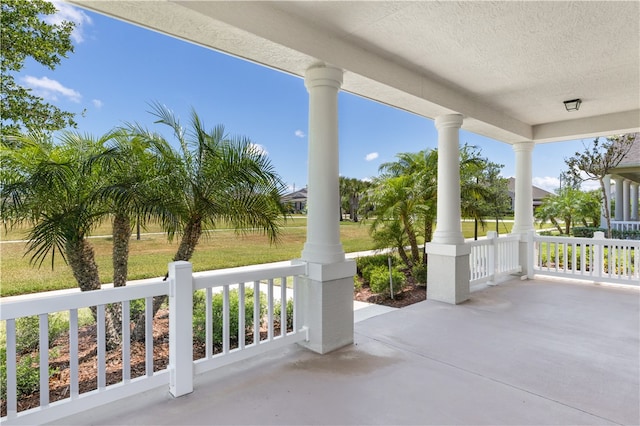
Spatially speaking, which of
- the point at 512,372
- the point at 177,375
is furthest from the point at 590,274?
the point at 177,375

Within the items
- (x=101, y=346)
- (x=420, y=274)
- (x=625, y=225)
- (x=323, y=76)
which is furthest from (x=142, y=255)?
(x=625, y=225)

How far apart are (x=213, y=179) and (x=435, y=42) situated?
8.68ft

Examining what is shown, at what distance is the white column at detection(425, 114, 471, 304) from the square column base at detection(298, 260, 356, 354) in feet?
7.02

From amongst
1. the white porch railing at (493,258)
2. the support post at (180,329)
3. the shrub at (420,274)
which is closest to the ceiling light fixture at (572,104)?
the white porch railing at (493,258)

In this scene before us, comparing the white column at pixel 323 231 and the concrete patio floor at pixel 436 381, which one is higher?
the white column at pixel 323 231

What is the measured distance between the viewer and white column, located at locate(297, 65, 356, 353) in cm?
326

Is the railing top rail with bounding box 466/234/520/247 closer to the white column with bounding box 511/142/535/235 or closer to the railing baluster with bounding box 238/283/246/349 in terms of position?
the white column with bounding box 511/142/535/235

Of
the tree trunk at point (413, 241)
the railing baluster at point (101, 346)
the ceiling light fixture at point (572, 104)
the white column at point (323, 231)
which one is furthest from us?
the tree trunk at point (413, 241)

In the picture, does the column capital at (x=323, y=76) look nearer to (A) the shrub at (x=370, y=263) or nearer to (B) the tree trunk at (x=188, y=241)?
(B) the tree trunk at (x=188, y=241)

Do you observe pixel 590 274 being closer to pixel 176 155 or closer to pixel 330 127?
pixel 330 127

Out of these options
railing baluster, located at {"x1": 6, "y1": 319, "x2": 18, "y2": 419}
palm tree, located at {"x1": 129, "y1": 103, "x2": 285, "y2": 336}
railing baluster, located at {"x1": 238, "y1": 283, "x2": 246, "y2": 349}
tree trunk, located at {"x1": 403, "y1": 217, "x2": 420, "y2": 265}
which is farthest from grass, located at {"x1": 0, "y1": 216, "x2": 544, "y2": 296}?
tree trunk, located at {"x1": 403, "y1": 217, "x2": 420, "y2": 265}

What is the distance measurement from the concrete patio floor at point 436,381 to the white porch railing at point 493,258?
1591 millimetres

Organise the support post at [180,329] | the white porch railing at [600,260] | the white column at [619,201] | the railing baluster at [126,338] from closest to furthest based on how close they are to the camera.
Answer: the railing baluster at [126,338] → the support post at [180,329] → the white porch railing at [600,260] → the white column at [619,201]

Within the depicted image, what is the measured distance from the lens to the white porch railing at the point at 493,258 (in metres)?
5.80
